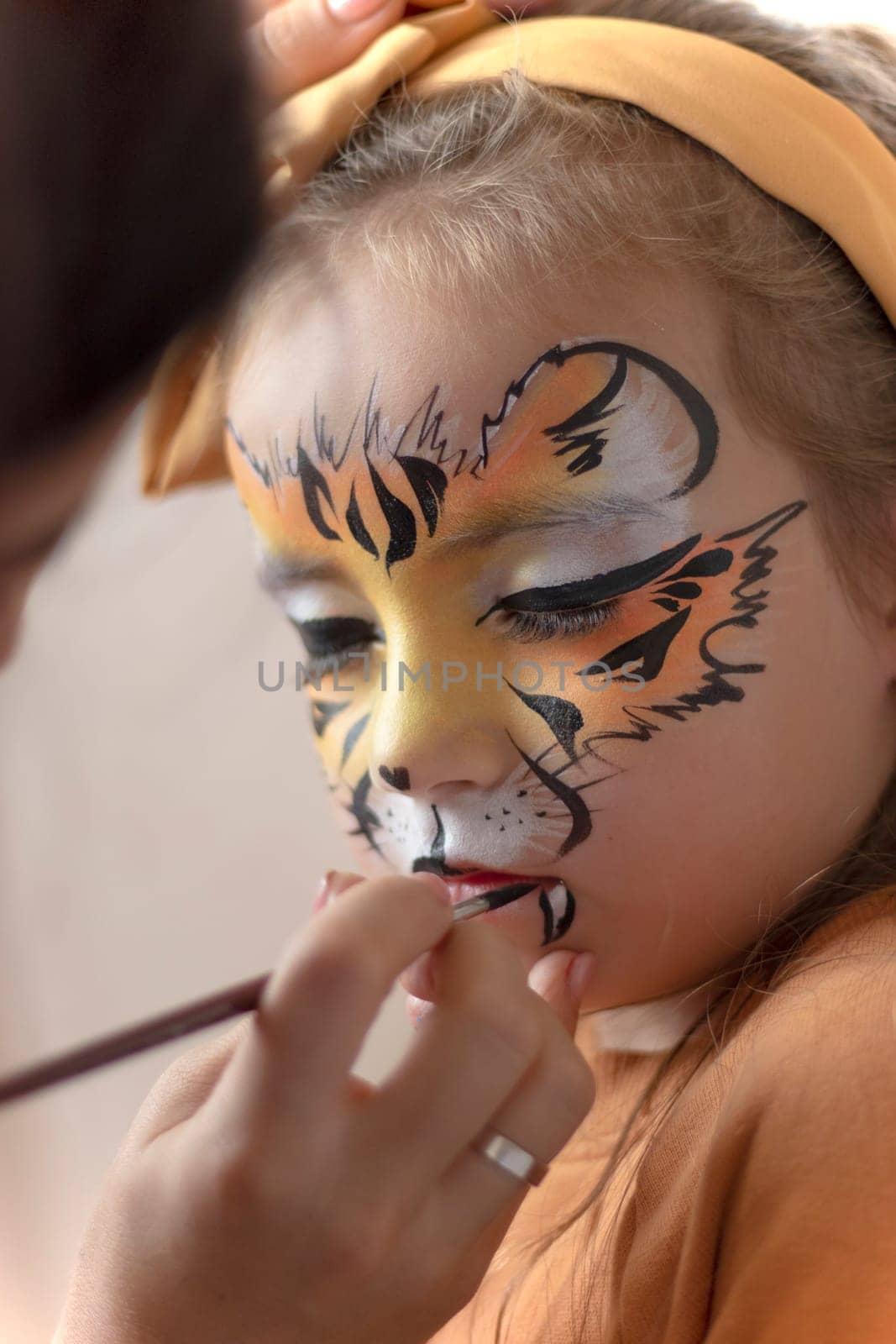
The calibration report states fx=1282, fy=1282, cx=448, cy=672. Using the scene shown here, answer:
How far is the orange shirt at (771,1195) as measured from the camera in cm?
61

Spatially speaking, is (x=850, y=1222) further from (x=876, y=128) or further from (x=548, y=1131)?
(x=876, y=128)

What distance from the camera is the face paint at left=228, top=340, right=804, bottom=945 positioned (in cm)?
71

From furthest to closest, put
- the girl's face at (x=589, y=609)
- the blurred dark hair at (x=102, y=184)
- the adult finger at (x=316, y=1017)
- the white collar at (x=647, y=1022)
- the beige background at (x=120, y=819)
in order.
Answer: the white collar at (x=647, y=1022), the girl's face at (x=589, y=609), the beige background at (x=120, y=819), the adult finger at (x=316, y=1017), the blurred dark hair at (x=102, y=184)

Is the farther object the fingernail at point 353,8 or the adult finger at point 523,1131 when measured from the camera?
the fingernail at point 353,8

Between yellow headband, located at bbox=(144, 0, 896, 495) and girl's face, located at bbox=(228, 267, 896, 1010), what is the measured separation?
96mm

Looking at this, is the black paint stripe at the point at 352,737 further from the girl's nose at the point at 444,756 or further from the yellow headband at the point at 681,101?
the yellow headband at the point at 681,101

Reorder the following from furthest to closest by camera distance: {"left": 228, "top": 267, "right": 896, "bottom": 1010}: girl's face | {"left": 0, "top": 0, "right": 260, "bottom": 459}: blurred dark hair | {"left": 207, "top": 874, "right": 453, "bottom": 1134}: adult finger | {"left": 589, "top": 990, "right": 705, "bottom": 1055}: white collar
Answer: {"left": 589, "top": 990, "right": 705, "bottom": 1055}: white collar, {"left": 228, "top": 267, "right": 896, "bottom": 1010}: girl's face, {"left": 207, "top": 874, "right": 453, "bottom": 1134}: adult finger, {"left": 0, "top": 0, "right": 260, "bottom": 459}: blurred dark hair

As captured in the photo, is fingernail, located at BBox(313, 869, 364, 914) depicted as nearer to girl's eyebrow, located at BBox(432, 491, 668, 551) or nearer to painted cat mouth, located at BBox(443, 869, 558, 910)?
painted cat mouth, located at BBox(443, 869, 558, 910)

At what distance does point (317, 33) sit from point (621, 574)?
0.41m

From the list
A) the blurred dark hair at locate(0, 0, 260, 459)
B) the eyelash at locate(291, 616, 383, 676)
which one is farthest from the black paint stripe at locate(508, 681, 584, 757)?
the blurred dark hair at locate(0, 0, 260, 459)

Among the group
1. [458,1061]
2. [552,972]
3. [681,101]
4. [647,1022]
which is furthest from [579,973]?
[681,101]

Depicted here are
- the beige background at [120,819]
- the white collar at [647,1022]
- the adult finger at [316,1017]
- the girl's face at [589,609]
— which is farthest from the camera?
the white collar at [647,1022]

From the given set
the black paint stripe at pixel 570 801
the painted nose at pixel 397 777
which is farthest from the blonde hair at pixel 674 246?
the painted nose at pixel 397 777

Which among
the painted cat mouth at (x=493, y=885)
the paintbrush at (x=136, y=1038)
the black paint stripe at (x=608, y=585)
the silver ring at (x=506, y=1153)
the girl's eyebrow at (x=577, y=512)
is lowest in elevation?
the silver ring at (x=506, y=1153)
